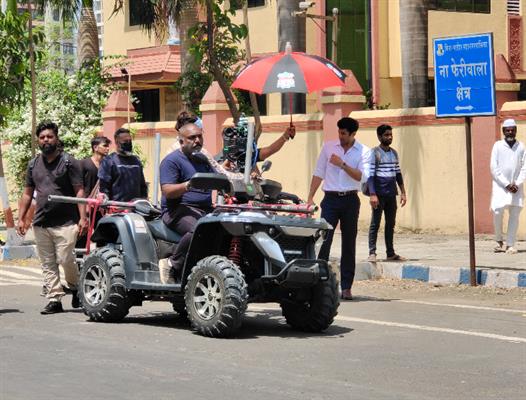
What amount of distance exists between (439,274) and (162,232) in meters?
5.46

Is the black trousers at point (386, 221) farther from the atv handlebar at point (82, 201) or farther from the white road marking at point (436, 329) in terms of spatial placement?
the atv handlebar at point (82, 201)

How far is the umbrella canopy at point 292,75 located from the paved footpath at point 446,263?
2822mm

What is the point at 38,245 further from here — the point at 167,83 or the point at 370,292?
the point at 167,83

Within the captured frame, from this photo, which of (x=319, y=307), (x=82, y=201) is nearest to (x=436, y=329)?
(x=319, y=307)

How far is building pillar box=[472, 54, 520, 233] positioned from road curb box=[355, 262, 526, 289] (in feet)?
14.9

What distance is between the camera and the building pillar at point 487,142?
21562 millimetres

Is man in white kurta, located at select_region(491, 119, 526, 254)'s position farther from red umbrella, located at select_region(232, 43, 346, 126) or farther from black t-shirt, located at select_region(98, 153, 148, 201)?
black t-shirt, located at select_region(98, 153, 148, 201)

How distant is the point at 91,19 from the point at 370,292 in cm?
2169

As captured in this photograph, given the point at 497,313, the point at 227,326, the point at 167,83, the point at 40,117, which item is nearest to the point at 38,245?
the point at 227,326

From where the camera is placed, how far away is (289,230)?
10.9 metres

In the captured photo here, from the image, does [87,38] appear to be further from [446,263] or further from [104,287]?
[104,287]

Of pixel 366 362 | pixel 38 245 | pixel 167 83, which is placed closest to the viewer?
pixel 366 362

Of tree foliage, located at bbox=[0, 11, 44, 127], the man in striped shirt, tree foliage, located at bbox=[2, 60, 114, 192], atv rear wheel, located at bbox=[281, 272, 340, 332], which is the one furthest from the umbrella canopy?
tree foliage, located at bbox=[2, 60, 114, 192]

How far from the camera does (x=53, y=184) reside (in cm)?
1270
